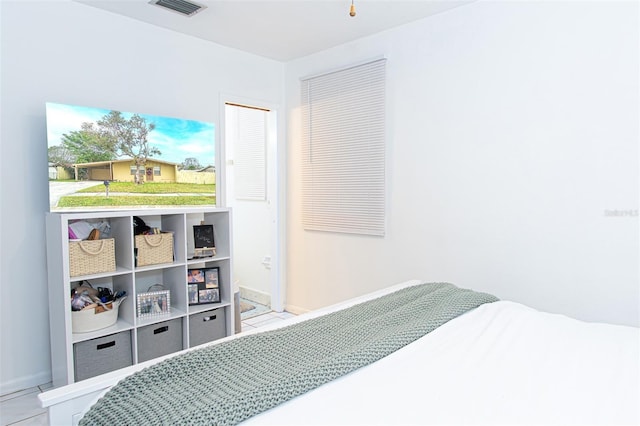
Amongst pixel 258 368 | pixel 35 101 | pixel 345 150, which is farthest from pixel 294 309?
pixel 258 368

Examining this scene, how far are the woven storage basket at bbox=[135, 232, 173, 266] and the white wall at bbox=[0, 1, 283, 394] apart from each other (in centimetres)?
60

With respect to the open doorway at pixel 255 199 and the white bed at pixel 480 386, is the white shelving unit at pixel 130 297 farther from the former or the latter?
the white bed at pixel 480 386

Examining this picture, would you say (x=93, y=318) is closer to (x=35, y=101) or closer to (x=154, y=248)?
(x=154, y=248)

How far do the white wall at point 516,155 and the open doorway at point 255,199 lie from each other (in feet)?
3.55

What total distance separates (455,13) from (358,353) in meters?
2.46

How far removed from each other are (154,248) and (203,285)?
1.62 ft

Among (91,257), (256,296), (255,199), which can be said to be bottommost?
(256,296)

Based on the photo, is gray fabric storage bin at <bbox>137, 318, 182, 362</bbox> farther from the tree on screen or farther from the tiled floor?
the tree on screen

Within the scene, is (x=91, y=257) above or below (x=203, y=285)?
above

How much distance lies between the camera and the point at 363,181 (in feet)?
11.1

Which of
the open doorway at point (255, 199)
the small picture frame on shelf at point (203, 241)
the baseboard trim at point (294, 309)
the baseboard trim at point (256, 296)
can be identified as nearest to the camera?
the small picture frame on shelf at point (203, 241)

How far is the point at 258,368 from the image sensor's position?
1282 mm

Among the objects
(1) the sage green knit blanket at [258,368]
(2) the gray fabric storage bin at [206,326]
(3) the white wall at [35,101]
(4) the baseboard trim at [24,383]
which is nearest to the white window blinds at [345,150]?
(2) the gray fabric storage bin at [206,326]

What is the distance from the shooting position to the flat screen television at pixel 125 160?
2566mm
